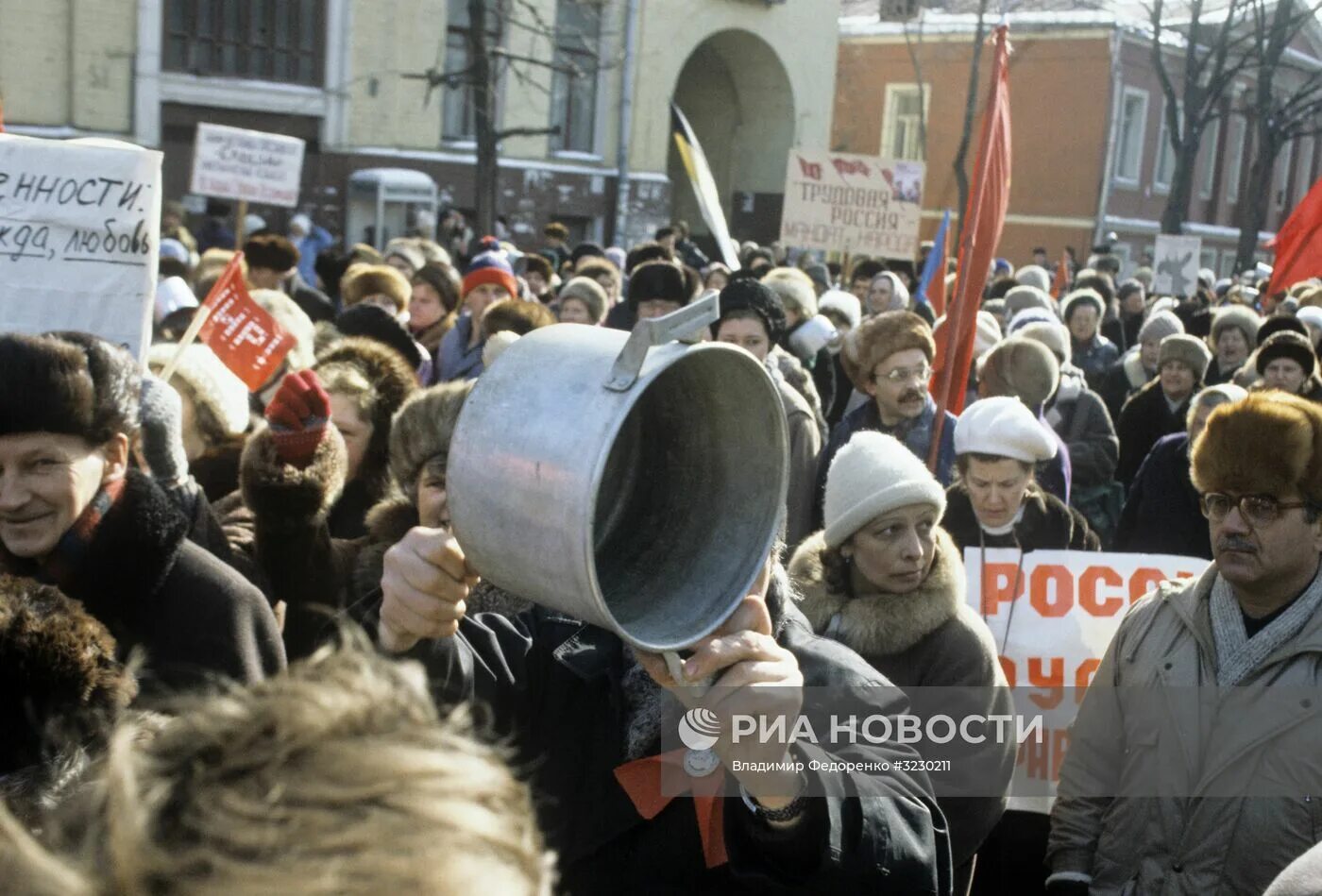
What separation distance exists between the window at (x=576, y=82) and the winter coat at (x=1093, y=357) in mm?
17056

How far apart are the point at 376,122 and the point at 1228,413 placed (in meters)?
21.9

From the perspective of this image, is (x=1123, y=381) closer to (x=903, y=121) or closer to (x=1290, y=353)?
(x=1290, y=353)

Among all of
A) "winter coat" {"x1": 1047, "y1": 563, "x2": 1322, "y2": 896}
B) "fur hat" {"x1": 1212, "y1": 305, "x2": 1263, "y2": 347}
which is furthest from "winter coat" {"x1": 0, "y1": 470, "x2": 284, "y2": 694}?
"fur hat" {"x1": 1212, "y1": 305, "x2": 1263, "y2": 347}

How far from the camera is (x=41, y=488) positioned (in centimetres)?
281

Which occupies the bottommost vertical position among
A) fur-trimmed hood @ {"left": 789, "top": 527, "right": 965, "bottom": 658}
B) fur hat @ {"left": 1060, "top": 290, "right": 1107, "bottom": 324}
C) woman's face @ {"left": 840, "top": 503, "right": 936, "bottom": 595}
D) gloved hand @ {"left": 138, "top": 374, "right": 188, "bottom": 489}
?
fur-trimmed hood @ {"left": 789, "top": 527, "right": 965, "bottom": 658}

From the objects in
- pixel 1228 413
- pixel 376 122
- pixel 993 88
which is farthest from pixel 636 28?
pixel 1228 413

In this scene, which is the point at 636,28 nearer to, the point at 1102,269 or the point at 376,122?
the point at 376,122

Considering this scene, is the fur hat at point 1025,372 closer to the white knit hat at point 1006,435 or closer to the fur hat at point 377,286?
the white knit hat at point 1006,435

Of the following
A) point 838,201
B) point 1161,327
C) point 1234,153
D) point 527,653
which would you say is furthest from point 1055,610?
point 1234,153

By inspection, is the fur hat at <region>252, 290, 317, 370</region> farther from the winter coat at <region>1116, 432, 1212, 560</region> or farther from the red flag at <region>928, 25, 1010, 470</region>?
the winter coat at <region>1116, 432, 1212, 560</region>

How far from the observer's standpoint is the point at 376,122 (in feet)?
79.5

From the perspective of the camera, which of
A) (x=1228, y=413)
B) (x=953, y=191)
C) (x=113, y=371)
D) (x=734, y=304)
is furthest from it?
(x=953, y=191)

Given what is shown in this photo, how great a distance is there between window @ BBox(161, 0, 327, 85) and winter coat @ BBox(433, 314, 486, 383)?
52.4 feet

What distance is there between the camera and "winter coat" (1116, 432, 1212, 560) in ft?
20.0
